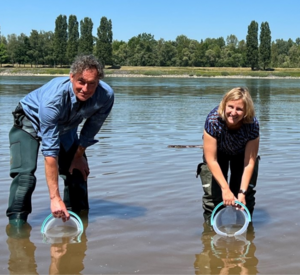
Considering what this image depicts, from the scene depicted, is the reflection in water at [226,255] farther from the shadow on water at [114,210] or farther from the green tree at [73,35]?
the green tree at [73,35]

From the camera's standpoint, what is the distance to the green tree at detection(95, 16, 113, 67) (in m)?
115

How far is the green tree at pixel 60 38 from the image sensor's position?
385 feet

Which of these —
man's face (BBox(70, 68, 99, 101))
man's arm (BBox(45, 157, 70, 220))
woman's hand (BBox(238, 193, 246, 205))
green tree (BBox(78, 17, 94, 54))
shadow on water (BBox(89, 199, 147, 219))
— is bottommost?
shadow on water (BBox(89, 199, 147, 219))

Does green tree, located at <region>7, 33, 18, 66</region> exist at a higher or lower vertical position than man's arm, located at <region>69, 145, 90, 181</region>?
higher

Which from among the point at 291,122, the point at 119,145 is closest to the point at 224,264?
the point at 119,145

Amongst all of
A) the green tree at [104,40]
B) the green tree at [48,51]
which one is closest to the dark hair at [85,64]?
the green tree at [104,40]

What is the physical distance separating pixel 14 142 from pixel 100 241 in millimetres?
1286

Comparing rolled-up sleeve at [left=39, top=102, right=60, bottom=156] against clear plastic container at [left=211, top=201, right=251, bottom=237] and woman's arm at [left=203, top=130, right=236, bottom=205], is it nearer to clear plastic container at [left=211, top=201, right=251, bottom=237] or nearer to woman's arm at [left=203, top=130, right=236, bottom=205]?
woman's arm at [left=203, top=130, right=236, bottom=205]

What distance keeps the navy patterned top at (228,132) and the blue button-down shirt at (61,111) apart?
1042 mm

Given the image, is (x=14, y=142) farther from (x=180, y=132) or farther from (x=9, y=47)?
(x=9, y=47)

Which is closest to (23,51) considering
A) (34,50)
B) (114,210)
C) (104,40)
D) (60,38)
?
(34,50)

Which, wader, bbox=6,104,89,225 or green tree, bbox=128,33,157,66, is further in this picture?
green tree, bbox=128,33,157,66

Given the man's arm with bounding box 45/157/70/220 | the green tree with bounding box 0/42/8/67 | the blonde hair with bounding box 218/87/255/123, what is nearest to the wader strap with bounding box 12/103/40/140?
the man's arm with bounding box 45/157/70/220

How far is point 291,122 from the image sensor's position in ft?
54.9
